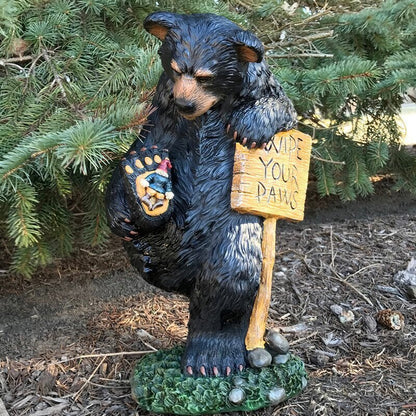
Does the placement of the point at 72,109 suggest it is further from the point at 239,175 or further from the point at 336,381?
the point at 336,381

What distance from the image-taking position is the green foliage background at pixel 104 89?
60.1 inches

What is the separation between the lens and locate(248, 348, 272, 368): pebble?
1.54 m

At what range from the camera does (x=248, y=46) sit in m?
1.27

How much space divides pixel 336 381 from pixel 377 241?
1224mm

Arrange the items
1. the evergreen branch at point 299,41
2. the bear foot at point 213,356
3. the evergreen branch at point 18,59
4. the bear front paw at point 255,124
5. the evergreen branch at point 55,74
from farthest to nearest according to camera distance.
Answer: the evergreen branch at point 299,41, the evergreen branch at point 18,59, the evergreen branch at point 55,74, the bear foot at point 213,356, the bear front paw at point 255,124

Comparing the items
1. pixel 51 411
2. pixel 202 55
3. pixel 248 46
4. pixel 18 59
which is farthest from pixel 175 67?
pixel 51 411

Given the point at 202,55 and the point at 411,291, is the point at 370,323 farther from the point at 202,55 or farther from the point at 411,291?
the point at 202,55

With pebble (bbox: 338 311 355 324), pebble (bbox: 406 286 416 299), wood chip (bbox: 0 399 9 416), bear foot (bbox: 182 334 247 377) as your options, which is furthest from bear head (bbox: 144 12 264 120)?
pebble (bbox: 406 286 416 299)

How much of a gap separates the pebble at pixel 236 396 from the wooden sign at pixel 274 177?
479 mm

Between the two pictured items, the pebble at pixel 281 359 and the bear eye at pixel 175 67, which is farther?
the pebble at pixel 281 359

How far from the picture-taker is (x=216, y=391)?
1.46 meters

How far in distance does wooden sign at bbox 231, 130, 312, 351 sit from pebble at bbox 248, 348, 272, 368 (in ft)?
0.07

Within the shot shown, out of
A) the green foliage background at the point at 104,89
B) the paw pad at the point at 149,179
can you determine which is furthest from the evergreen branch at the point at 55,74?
the paw pad at the point at 149,179

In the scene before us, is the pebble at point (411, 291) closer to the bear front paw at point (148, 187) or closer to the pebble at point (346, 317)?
the pebble at point (346, 317)
